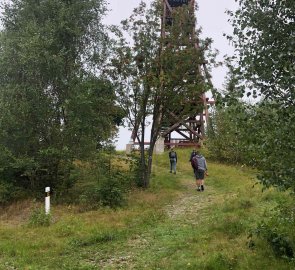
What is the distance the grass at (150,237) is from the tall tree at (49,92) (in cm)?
261

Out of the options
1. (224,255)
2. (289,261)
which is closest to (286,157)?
(289,261)

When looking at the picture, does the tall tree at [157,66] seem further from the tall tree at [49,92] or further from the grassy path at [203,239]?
the grassy path at [203,239]

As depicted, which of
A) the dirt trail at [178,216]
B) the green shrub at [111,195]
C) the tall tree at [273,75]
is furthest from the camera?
the green shrub at [111,195]

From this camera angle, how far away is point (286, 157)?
6.08 meters

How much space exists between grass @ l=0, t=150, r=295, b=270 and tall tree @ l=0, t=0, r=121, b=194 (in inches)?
103

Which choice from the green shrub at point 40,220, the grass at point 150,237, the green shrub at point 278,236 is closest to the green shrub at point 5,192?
the grass at point 150,237

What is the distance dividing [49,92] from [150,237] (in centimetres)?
897

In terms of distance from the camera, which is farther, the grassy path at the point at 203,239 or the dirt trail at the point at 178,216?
the dirt trail at the point at 178,216

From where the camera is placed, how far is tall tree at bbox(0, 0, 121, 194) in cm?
1662

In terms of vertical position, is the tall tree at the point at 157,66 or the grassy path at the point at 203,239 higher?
the tall tree at the point at 157,66

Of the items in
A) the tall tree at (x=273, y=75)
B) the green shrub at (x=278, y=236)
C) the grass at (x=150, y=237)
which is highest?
the tall tree at (x=273, y=75)

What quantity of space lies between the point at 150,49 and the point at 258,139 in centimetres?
1275

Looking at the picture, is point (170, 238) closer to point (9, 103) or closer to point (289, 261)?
point (289, 261)

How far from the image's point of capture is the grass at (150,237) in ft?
28.0
